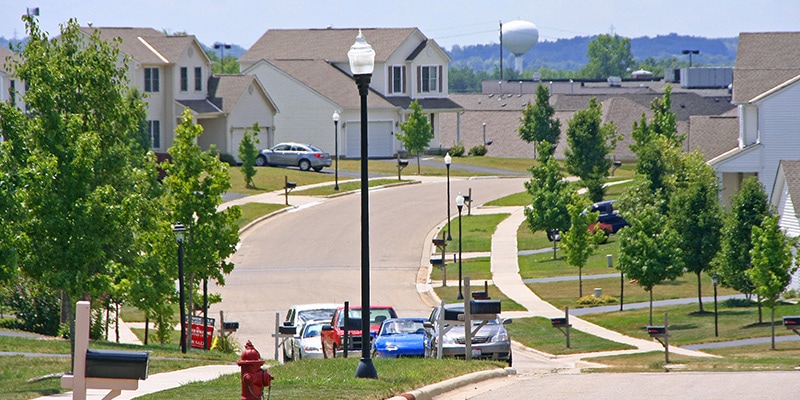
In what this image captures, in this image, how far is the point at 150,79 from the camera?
6612 cm

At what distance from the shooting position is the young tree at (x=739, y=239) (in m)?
31.7

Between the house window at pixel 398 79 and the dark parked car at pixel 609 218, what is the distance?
31287 mm

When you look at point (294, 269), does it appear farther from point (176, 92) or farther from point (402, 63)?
point (402, 63)

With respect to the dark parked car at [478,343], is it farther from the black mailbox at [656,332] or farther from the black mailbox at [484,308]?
the black mailbox at [656,332]

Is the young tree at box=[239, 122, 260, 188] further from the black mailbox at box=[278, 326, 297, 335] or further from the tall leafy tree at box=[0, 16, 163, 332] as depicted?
the black mailbox at box=[278, 326, 297, 335]

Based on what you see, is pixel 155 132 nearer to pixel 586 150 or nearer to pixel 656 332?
pixel 586 150

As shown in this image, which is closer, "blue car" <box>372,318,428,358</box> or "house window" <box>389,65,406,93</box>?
"blue car" <box>372,318,428,358</box>

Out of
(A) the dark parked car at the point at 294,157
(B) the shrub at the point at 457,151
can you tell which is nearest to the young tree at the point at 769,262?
(A) the dark parked car at the point at 294,157

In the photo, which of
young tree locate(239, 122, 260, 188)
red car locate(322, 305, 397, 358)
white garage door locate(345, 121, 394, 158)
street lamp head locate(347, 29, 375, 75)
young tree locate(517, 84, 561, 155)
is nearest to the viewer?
street lamp head locate(347, 29, 375, 75)

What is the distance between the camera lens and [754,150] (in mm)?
46500

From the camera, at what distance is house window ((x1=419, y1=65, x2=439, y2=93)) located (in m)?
80.0

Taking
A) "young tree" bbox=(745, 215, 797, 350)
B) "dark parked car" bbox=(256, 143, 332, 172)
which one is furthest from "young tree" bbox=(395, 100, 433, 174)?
"young tree" bbox=(745, 215, 797, 350)

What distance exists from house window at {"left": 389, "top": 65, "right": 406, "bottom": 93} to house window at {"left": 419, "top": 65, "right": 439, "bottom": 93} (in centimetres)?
154

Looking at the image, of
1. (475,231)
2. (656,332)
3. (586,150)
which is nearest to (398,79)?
(586,150)
